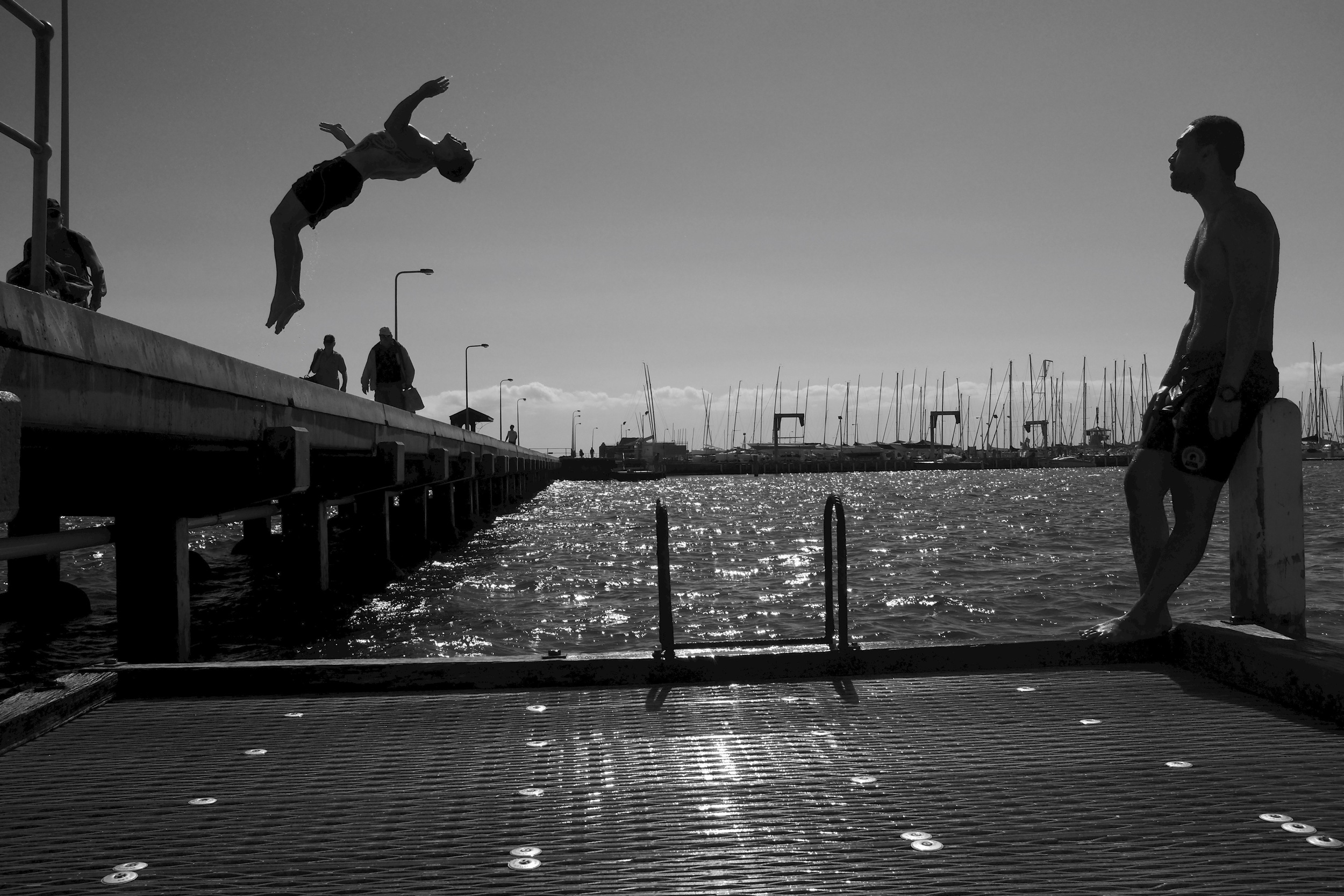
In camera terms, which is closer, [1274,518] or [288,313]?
[1274,518]

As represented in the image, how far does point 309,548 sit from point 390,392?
3.81m

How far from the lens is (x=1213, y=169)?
14.8 feet

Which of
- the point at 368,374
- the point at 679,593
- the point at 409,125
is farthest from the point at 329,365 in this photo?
the point at 409,125

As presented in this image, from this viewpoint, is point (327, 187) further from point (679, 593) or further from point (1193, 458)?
point (679, 593)

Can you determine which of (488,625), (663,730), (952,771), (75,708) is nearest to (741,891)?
(952,771)

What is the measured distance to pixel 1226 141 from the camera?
4484 millimetres

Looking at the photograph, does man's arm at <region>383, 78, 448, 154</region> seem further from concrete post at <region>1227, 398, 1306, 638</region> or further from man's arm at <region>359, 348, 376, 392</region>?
man's arm at <region>359, 348, 376, 392</region>

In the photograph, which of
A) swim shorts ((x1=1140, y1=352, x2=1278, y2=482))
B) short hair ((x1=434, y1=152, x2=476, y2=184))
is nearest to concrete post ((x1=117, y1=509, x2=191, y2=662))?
short hair ((x1=434, y1=152, x2=476, y2=184))

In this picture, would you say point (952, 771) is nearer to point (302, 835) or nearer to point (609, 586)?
point (302, 835)

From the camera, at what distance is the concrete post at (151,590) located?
6.45 metres

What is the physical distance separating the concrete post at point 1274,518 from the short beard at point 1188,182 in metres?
0.99

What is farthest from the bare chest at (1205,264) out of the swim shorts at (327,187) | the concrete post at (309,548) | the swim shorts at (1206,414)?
the concrete post at (309,548)

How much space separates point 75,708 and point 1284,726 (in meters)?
4.38

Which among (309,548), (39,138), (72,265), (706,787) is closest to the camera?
(706,787)
